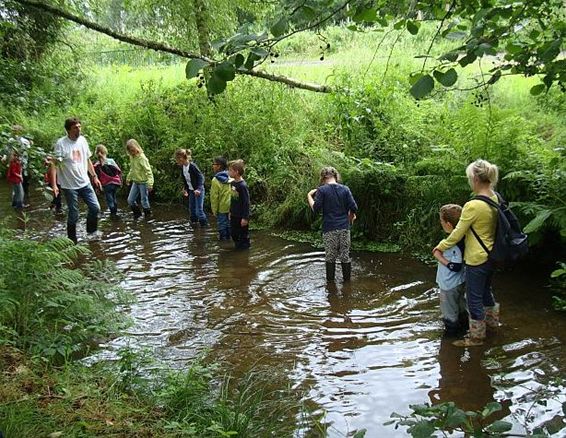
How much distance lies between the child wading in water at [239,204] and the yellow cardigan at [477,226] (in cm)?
460

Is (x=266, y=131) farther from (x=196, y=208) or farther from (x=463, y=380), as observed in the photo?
(x=463, y=380)

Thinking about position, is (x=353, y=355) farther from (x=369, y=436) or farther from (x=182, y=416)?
(x=182, y=416)

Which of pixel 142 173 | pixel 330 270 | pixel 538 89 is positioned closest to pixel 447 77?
pixel 538 89

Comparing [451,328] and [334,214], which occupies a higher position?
[334,214]

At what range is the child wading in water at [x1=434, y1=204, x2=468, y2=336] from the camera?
21.1 feet

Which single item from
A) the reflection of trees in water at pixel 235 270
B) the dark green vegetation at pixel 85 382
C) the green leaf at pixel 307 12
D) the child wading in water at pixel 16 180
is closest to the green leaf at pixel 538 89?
the green leaf at pixel 307 12

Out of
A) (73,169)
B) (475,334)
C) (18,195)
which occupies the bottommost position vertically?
(475,334)

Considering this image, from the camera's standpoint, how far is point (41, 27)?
19719 mm

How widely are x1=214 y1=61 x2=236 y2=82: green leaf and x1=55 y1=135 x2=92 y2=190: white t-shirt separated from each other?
833 cm

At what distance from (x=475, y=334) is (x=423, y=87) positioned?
4662mm

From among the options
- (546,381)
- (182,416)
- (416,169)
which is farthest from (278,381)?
(416,169)

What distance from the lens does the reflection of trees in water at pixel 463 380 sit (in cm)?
527

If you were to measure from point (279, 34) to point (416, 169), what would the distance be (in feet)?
26.6

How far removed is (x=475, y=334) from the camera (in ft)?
20.7
